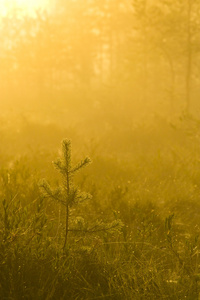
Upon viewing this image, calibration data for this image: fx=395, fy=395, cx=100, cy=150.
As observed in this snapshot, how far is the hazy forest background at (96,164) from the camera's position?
11.3ft

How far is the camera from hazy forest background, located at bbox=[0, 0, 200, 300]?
3.45 m

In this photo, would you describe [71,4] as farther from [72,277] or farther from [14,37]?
[72,277]

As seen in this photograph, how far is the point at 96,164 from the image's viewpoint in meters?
9.73

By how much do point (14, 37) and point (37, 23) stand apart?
89.8 inches

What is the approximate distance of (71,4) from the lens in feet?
112

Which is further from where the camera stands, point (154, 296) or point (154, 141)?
point (154, 141)

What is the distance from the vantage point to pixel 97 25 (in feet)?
107

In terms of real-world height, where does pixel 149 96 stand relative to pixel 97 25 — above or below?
below

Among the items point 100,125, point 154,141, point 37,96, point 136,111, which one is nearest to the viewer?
point 154,141

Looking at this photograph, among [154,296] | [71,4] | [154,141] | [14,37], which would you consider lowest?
[154,296]

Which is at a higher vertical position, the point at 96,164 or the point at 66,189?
the point at 66,189

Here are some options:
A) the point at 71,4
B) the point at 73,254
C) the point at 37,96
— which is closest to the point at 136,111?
Result: the point at 37,96

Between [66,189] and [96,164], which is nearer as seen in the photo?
[66,189]

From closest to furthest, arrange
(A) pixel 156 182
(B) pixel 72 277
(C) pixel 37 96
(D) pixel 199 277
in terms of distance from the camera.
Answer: (D) pixel 199 277 < (B) pixel 72 277 < (A) pixel 156 182 < (C) pixel 37 96
